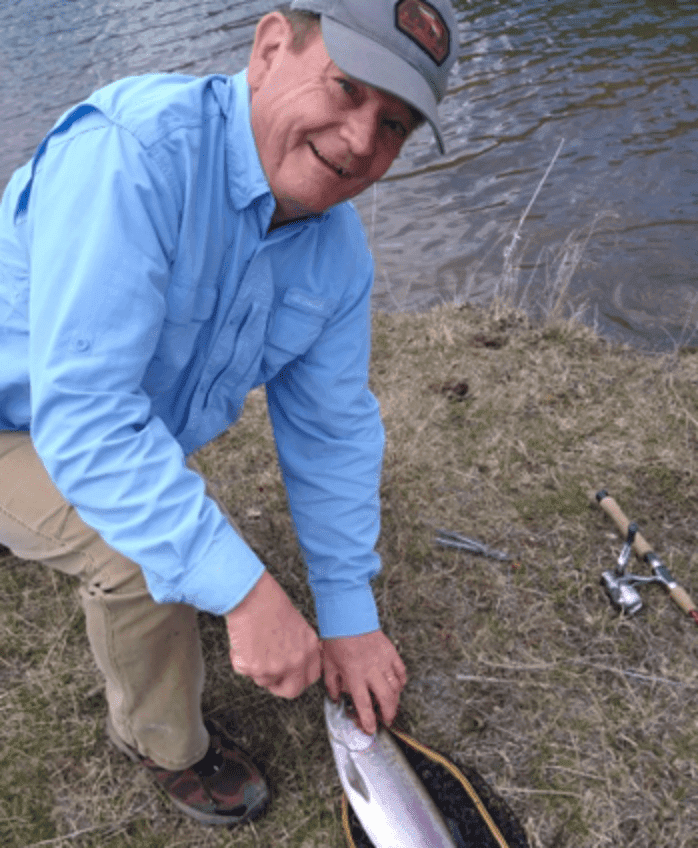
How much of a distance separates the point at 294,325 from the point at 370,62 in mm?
795

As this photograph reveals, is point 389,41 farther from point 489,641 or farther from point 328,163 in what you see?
point 489,641

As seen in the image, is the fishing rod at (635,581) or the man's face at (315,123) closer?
the man's face at (315,123)

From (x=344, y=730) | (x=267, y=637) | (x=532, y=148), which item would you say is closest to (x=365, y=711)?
(x=344, y=730)

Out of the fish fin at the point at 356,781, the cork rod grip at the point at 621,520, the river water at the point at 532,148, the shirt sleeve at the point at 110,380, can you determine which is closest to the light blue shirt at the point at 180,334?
the shirt sleeve at the point at 110,380

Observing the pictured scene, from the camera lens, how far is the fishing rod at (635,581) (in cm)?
269

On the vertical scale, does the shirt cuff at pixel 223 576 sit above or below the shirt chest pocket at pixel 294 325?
below

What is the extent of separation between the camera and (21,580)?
3.04m

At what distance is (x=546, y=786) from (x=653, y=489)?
1.41 meters

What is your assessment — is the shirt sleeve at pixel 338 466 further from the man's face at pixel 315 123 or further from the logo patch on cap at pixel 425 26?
the logo patch on cap at pixel 425 26

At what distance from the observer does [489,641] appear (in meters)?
2.68

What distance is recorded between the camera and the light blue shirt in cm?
168

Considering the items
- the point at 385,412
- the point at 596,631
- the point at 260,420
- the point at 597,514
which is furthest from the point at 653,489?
the point at 260,420

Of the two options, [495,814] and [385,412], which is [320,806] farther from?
[385,412]

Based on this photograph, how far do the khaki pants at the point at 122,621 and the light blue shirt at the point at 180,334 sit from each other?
6.3 inches
